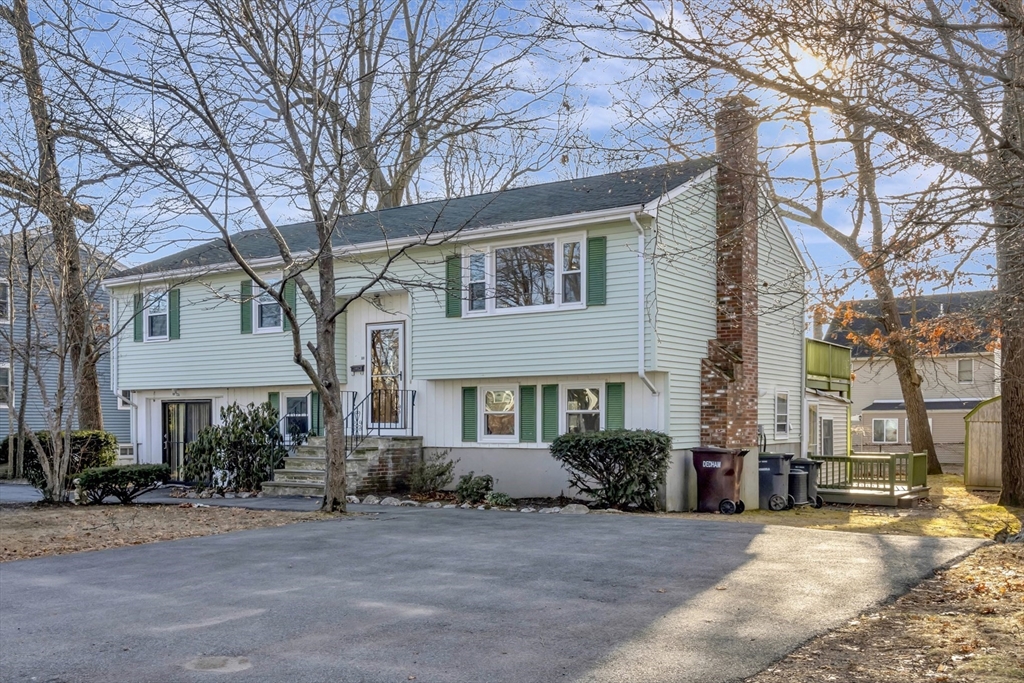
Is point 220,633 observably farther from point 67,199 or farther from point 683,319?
point 683,319

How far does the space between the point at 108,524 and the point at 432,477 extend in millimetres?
6562

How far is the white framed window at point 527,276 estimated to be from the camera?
17281 mm

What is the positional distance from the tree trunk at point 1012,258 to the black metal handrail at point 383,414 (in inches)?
430

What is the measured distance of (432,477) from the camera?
1823 cm

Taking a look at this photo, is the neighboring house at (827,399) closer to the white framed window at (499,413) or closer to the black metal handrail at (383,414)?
the white framed window at (499,413)

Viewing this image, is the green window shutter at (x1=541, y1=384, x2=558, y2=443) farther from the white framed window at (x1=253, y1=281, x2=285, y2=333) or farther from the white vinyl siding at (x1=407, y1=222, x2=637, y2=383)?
the white framed window at (x1=253, y1=281, x2=285, y2=333)

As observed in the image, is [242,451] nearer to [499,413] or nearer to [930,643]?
[499,413]

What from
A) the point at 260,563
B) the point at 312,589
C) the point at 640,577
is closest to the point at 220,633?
the point at 312,589

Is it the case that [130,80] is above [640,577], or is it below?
above

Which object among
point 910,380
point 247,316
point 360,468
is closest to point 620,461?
point 360,468

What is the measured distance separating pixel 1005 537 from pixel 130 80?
12491 mm

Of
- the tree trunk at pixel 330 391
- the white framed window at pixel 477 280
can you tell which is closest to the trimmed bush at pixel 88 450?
the tree trunk at pixel 330 391

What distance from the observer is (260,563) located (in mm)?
9594

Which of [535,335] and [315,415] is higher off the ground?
[535,335]
